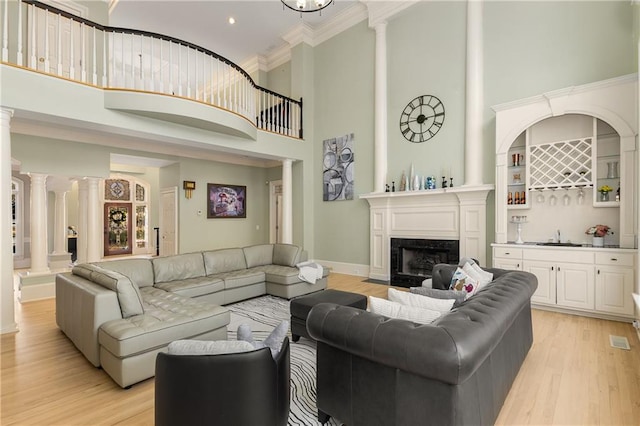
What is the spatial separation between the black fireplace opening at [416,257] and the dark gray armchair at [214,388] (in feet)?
15.4

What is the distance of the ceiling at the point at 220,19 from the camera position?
6.79 metres

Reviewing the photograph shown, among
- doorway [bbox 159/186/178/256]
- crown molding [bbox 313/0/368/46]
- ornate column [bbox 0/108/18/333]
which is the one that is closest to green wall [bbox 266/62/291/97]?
crown molding [bbox 313/0/368/46]

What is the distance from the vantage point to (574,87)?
163 inches

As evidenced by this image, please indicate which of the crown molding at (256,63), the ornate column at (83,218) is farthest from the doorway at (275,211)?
the ornate column at (83,218)

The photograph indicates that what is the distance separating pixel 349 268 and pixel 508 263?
3378mm

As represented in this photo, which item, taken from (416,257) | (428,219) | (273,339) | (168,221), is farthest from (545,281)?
(168,221)

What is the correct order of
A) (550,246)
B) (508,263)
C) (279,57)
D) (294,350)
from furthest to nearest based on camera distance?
1. (279,57)
2. (508,263)
3. (550,246)
4. (294,350)

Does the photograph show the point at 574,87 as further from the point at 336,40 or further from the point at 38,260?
the point at 38,260

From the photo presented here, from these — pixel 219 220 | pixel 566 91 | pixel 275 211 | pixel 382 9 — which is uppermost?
pixel 382 9

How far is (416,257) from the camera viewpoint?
6.18 meters

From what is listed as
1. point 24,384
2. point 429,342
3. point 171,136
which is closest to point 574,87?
point 429,342

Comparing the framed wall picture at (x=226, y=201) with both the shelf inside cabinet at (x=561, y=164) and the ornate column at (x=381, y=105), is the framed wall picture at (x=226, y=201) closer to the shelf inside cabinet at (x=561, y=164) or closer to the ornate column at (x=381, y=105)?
the ornate column at (x=381, y=105)

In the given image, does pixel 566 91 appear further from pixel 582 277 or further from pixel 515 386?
pixel 515 386

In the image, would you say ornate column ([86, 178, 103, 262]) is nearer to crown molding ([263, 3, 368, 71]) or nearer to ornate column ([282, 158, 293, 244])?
ornate column ([282, 158, 293, 244])
